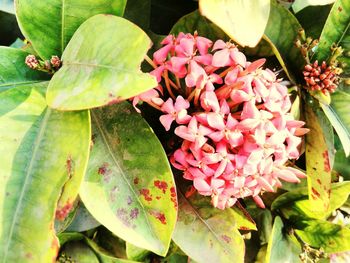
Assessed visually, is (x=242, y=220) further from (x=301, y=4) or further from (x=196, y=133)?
(x=301, y=4)

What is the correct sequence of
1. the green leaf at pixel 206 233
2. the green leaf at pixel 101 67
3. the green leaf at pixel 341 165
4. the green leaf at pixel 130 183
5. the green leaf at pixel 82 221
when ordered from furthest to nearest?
the green leaf at pixel 341 165 < the green leaf at pixel 82 221 < the green leaf at pixel 206 233 < the green leaf at pixel 130 183 < the green leaf at pixel 101 67

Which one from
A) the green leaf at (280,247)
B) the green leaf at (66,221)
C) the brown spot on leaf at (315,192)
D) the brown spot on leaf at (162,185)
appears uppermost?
the brown spot on leaf at (162,185)

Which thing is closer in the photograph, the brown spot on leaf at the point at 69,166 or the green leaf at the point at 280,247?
the brown spot on leaf at the point at 69,166

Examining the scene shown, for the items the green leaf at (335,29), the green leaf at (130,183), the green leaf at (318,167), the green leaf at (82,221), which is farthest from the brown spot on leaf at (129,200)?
the green leaf at (335,29)

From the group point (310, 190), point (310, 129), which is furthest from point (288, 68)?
point (310, 190)

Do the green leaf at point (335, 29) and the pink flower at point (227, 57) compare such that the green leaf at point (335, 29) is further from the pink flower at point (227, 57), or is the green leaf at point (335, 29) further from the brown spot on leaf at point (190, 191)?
the brown spot on leaf at point (190, 191)

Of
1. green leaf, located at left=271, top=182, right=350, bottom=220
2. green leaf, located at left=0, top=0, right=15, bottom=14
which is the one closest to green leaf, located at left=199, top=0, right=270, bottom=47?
green leaf, located at left=271, top=182, right=350, bottom=220

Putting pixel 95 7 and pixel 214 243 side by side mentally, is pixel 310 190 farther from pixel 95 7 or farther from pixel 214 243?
pixel 95 7
